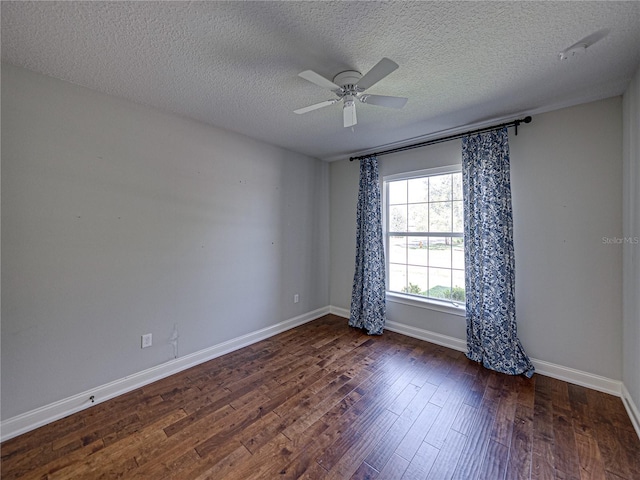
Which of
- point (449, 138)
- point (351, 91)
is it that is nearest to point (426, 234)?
point (449, 138)

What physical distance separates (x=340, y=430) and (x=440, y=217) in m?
2.56

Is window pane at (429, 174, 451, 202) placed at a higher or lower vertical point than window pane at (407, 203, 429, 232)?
higher

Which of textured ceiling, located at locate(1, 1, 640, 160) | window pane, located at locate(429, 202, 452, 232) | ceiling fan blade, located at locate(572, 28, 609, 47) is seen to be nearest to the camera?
textured ceiling, located at locate(1, 1, 640, 160)

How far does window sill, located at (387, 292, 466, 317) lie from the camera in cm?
308

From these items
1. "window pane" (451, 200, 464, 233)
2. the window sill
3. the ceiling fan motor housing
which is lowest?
the window sill

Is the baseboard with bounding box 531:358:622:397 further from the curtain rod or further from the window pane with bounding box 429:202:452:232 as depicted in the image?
the curtain rod

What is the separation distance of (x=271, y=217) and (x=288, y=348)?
1.67 metres

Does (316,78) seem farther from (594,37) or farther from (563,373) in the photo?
(563,373)

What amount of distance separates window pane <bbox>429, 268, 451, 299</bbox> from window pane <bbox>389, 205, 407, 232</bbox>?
69cm

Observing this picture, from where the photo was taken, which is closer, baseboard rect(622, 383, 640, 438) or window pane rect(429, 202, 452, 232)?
baseboard rect(622, 383, 640, 438)

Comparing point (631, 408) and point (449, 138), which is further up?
point (449, 138)

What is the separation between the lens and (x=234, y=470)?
5.04 ft

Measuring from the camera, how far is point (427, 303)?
10.9ft

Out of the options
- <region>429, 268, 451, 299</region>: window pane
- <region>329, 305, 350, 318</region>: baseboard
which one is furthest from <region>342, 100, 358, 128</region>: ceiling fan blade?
<region>329, 305, 350, 318</region>: baseboard
